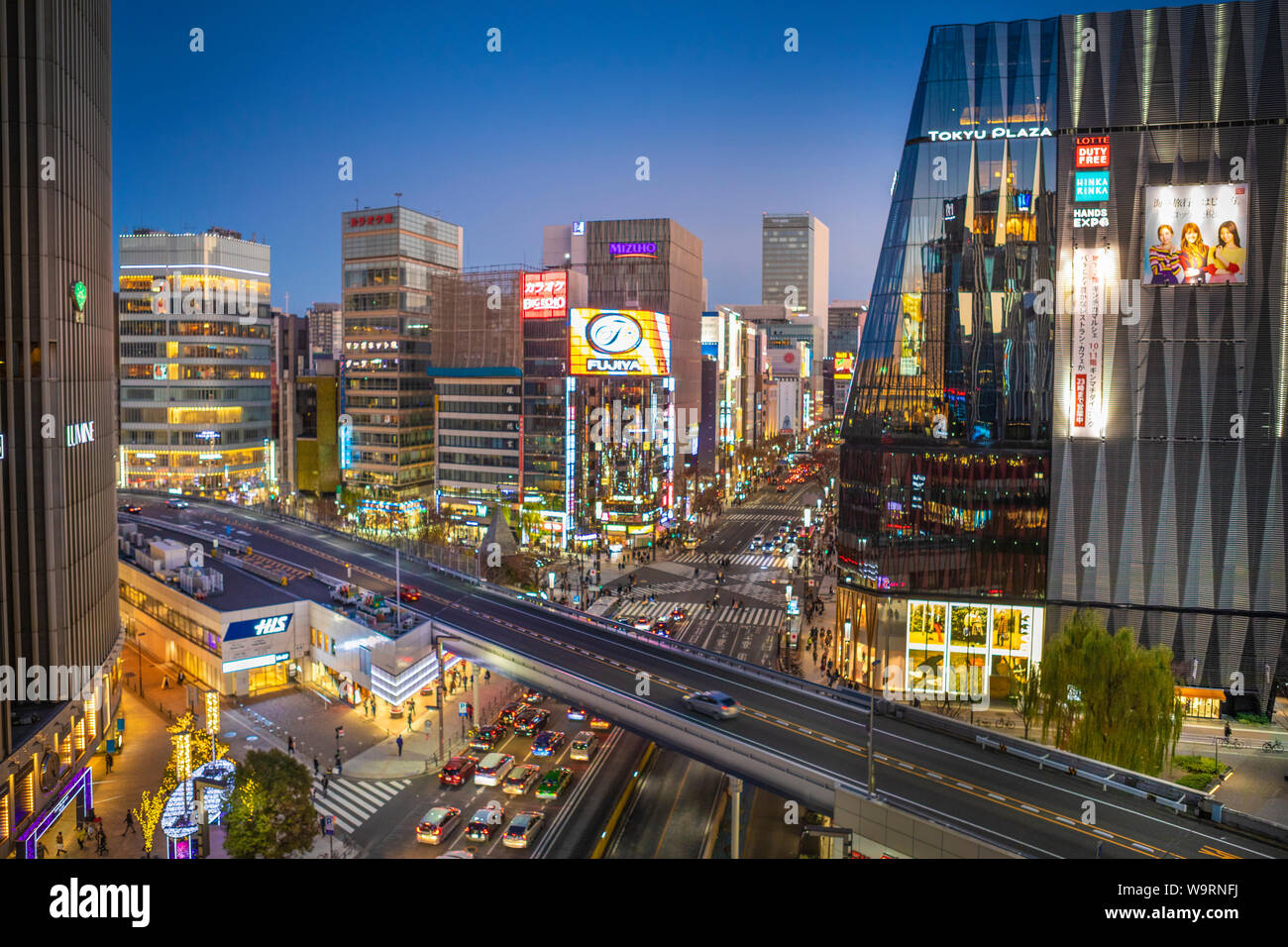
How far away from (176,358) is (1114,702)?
112 meters

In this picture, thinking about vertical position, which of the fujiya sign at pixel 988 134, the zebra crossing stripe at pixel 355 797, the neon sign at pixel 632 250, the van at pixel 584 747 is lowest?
the zebra crossing stripe at pixel 355 797

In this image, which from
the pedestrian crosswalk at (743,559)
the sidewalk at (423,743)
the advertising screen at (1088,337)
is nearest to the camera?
the sidewalk at (423,743)

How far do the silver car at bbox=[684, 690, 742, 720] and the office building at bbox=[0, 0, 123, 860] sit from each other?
21.2 m

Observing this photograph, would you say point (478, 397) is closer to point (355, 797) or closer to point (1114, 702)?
point (355, 797)

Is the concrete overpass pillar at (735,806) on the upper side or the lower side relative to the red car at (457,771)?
upper

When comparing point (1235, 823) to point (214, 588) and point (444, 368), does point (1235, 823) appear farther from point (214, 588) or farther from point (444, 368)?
point (444, 368)

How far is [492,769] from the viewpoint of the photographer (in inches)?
1576

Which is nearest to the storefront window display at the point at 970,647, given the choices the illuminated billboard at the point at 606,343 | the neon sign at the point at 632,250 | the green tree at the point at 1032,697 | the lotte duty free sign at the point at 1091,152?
the green tree at the point at 1032,697

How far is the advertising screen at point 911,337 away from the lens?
50219 mm

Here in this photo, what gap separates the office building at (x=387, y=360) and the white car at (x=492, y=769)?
2771 inches

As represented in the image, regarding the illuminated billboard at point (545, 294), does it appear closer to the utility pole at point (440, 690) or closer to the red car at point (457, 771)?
the utility pole at point (440, 690)

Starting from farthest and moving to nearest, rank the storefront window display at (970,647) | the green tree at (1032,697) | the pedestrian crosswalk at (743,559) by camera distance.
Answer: the pedestrian crosswalk at (743,559) → the storefront window display at (970,647) → the green tree at (1032,697)

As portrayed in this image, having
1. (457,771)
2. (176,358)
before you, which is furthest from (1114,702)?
(176,358)
